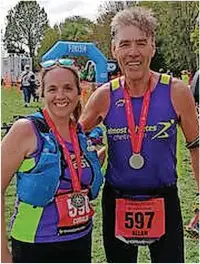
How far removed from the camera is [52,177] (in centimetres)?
177

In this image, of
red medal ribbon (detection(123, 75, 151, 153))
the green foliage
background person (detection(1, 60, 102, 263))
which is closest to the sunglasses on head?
background person (detection(1, 60, 102, 263))

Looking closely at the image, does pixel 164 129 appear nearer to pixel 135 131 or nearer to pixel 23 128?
pixel 135 131

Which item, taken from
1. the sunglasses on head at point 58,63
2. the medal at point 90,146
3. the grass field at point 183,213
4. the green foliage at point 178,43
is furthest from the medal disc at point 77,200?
the green foliage at point 178,43

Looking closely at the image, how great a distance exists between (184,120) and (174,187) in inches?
10.7

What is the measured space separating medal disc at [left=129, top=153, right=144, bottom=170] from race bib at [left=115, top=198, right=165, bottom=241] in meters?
0.16

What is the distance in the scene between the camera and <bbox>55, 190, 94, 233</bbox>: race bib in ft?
5.95

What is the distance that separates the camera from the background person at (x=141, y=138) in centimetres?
206

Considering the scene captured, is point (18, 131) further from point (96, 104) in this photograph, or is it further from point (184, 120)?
point (184, 120)

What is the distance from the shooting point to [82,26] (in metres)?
20.1

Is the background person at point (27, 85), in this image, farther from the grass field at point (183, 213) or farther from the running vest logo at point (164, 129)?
the running vest logo at point (164, 129)

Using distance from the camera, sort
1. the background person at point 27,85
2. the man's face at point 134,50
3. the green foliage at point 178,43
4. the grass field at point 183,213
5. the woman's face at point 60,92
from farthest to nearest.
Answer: the background person at point 27,85 → the green foliage at point 178,43 → the grass field at point 183,213 → the man's face at point 134,50 → the woman's face at point 60,92

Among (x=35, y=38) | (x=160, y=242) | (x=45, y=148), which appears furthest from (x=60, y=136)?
(x=35, y=38)

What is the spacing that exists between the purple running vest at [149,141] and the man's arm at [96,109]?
0.08 feet

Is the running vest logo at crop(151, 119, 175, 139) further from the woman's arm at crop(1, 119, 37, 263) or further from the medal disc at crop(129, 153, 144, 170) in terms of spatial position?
the woman's arm at crop(1, 119, 37, 263)
